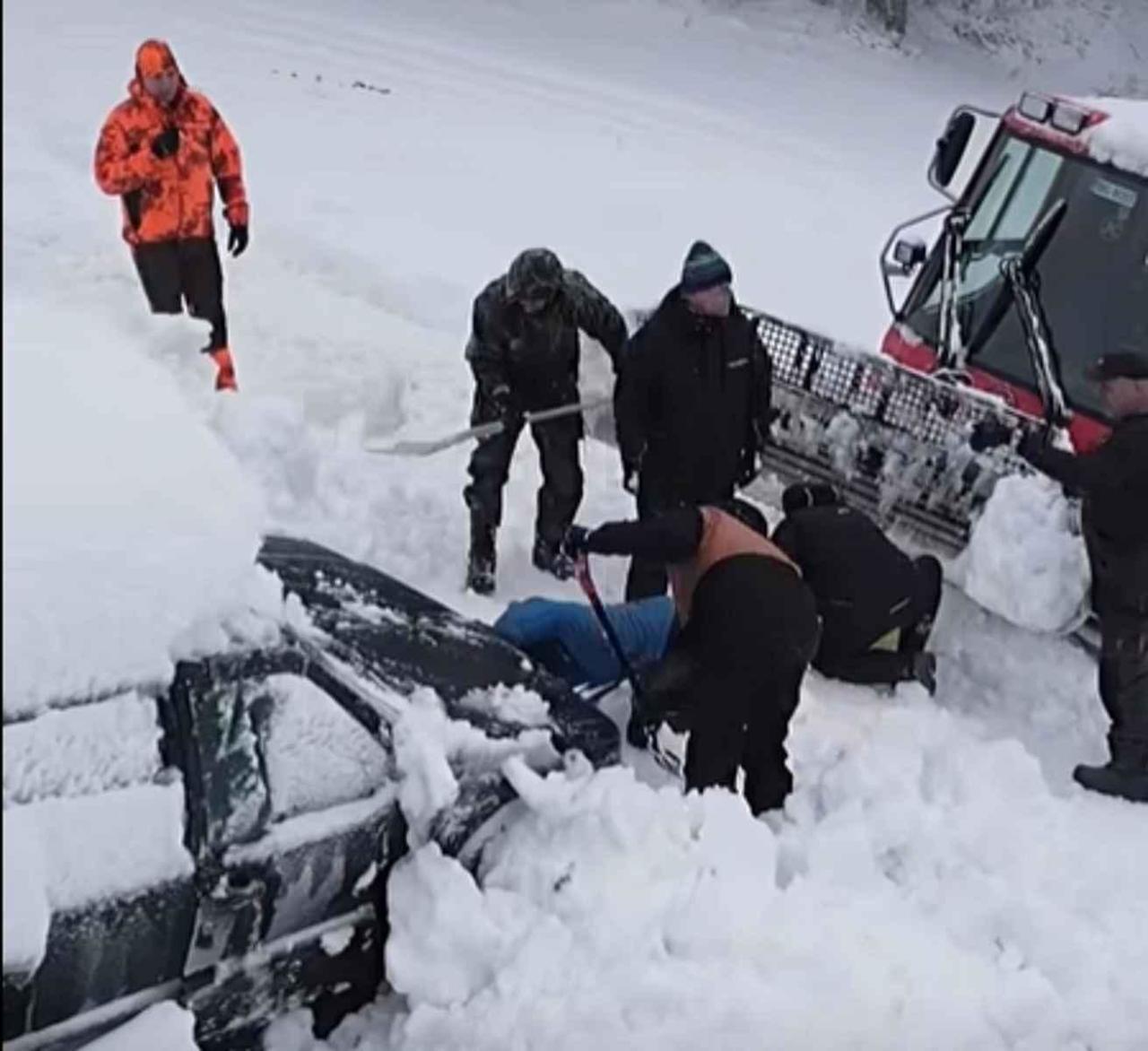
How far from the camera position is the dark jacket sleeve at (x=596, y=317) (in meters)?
6.73

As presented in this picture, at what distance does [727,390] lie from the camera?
6.45 metres

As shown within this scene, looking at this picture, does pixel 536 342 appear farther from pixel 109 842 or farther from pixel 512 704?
pixel 109 842

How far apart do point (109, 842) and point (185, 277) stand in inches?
195

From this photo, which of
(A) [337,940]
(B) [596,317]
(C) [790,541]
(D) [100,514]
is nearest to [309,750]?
(A) [337,940]

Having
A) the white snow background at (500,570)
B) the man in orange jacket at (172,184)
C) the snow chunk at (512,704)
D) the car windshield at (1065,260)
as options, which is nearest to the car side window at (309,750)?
the white snow background at (500,570)

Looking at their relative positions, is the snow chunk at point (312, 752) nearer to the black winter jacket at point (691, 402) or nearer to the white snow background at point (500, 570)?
the white snow background at point (500, 570)

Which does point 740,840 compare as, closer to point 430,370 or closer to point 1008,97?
point 430,370

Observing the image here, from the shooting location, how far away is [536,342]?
6641 mm

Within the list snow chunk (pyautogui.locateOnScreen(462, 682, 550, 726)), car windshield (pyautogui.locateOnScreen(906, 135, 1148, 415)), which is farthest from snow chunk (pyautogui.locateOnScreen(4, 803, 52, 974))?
car windshield (pyautogui.locateOnScreen(906, 135, 1148, 415))

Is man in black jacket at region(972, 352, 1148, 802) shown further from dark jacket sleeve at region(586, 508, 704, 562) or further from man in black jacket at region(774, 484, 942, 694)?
dark jacket sleeve at region(586, 508, 704, 562)

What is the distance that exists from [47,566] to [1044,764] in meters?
4.94

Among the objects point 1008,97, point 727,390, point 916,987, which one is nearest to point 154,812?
point 916,987

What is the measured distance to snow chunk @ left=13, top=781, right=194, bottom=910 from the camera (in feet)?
11.0

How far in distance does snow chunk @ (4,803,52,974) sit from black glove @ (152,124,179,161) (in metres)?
5.50
